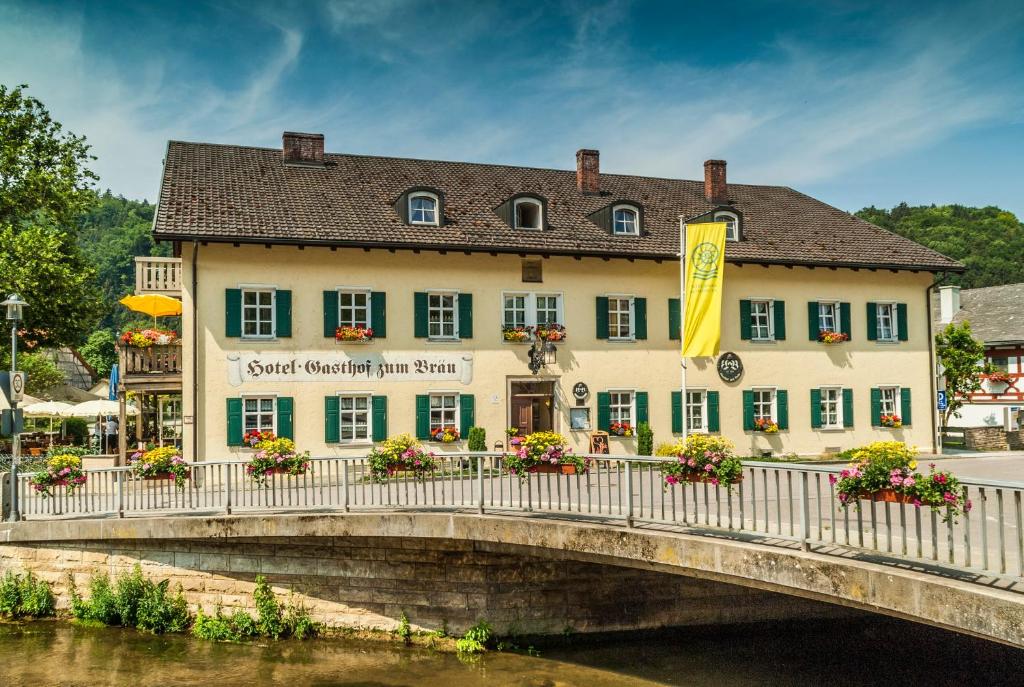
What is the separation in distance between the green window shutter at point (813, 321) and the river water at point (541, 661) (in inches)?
499

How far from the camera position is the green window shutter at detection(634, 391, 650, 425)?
79.3 ft

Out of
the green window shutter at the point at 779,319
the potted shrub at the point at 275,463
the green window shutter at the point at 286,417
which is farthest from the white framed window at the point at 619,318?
the potted shrub at the point at 275,463

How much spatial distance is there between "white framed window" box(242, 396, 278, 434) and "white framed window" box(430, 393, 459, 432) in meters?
3.96

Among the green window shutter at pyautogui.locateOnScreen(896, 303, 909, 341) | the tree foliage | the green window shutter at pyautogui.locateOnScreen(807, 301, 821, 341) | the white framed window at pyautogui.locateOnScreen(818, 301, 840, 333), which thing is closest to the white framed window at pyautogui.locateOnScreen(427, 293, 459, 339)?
the green window shutter at pyautogui.locateOnScreen(807, 301, 821, 341)

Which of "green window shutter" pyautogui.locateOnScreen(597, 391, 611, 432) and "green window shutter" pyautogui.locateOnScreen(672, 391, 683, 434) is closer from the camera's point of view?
"green window shutter" pyautogui.locateOnScreen(597, 391, 611, 432)

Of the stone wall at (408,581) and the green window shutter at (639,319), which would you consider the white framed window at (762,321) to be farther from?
the stone wall at (408,581)

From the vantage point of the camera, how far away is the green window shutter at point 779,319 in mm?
25812

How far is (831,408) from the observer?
87.0 ft

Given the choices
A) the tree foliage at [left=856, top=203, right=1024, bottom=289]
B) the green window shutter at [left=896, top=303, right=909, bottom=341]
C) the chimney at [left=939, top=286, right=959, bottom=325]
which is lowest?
the green window shutter at [left=896, top=303, right=909, bottom=341]

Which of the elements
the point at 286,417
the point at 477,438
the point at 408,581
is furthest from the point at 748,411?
the point at 408,581

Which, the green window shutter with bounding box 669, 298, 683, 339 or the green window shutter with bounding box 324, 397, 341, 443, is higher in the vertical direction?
the green window shutter with bounding box 669, 298, 683, 339

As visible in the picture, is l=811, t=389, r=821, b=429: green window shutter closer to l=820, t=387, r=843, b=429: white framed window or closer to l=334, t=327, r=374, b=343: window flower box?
l=820, t=387, r=843, b=429: white framed window

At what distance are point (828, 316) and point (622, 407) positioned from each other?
7.60 metres

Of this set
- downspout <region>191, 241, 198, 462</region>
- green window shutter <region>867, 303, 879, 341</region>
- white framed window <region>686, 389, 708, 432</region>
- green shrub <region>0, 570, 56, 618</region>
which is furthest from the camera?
green window shutter <region>867, 303, 879, 341</region>
